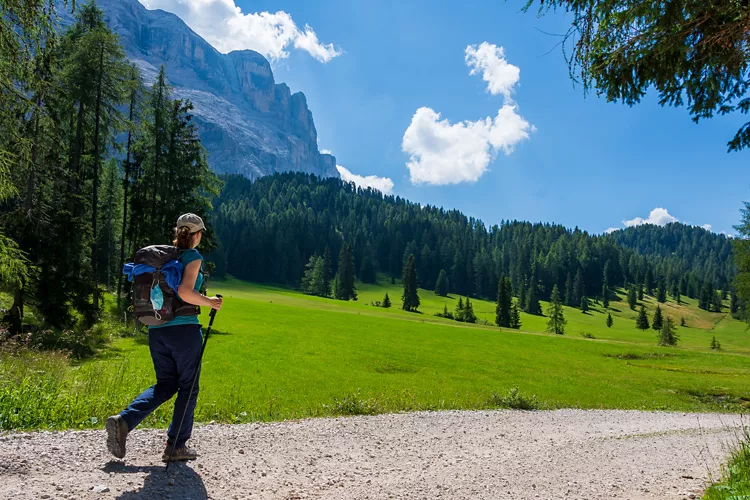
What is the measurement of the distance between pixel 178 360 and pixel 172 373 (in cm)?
27

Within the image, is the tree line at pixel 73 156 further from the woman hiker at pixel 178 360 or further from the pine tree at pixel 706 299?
the pine tree at pixel 706 299

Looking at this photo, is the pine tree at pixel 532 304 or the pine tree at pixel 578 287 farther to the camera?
the pine tree at pixel 578 287

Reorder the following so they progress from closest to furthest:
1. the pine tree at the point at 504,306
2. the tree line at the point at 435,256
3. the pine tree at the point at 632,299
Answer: the pine tree at the point at 504,306
the tree line at the point at 435,256
the pine tree at the point at 632,299

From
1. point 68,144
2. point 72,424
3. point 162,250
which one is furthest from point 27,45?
point 68,144

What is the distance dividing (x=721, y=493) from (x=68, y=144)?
34133 mm

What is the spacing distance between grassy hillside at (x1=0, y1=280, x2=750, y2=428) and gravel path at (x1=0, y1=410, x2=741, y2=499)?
1720mm

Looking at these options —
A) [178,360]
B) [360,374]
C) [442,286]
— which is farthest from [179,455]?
[442,286]

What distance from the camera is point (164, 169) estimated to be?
28.2 m

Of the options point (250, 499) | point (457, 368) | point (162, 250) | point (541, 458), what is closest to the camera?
point (250, 499)

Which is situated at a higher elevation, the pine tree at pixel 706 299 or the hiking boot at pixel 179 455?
the pine tree at pixel 706 299

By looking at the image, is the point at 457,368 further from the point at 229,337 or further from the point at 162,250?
the point at 162,250

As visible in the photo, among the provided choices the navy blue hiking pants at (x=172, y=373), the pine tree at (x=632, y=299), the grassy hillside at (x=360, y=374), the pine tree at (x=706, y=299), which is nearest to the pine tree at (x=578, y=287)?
the pine tree at (x=632, y=299)

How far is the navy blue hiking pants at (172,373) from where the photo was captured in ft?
16.8

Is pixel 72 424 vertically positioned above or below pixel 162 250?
below
